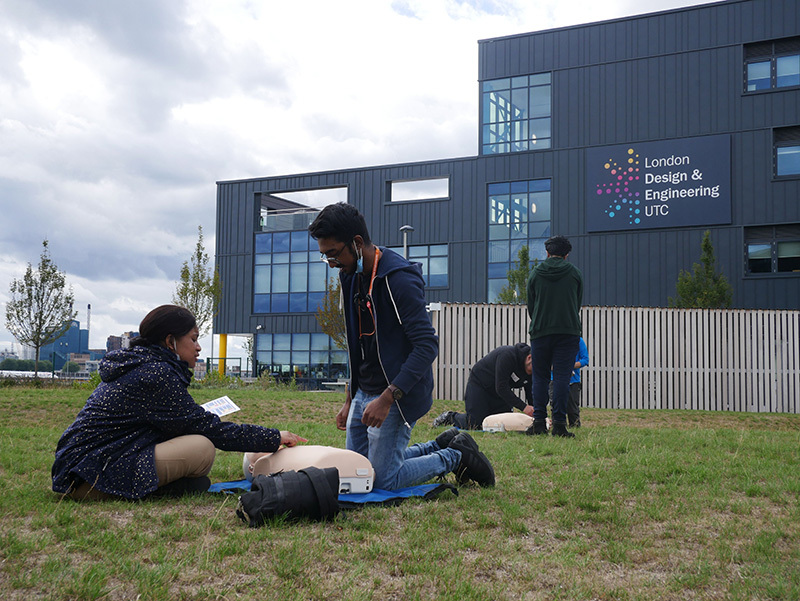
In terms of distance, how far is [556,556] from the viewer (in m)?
3.67

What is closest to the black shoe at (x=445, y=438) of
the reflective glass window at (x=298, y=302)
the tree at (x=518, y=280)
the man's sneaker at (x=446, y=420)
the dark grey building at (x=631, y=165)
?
the man's sneaker at (x=446, y=420)

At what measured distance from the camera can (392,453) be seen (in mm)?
5039

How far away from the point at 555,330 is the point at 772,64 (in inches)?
1136

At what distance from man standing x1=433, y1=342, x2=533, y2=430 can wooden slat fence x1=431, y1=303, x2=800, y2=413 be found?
937 cm

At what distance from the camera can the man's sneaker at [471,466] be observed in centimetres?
537

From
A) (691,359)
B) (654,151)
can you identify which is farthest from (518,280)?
(691,359)

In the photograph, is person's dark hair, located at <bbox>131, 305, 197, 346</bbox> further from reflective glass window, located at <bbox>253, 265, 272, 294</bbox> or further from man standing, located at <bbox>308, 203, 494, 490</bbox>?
reflective glass window, located at <bbox>253, 265, 272, 294</bbox>

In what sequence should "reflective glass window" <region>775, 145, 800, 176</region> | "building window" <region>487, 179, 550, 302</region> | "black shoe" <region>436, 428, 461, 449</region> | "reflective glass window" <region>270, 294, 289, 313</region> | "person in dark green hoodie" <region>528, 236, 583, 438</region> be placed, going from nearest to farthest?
"black shoe" <region>436, 428, 461, 449</region> < "person in dark green hoodie" <region>528, 236, 583, 438</region> < "reflective glass window" <region>775, 145, 800, 176</region> < "building window" <region>487, 179, 550, 302</region> < "reflective glass window" <region>270, 294, 289, 313</region>

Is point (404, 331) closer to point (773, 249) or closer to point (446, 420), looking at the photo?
point (446, 420)

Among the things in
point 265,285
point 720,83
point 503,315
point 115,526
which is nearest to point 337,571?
point 115,526

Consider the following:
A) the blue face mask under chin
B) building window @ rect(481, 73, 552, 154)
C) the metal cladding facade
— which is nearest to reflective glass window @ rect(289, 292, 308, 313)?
the metal cladding facade

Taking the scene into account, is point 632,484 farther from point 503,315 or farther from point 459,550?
point 503,315

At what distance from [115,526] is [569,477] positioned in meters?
3.27

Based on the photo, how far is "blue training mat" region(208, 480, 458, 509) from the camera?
4665 millimetres
